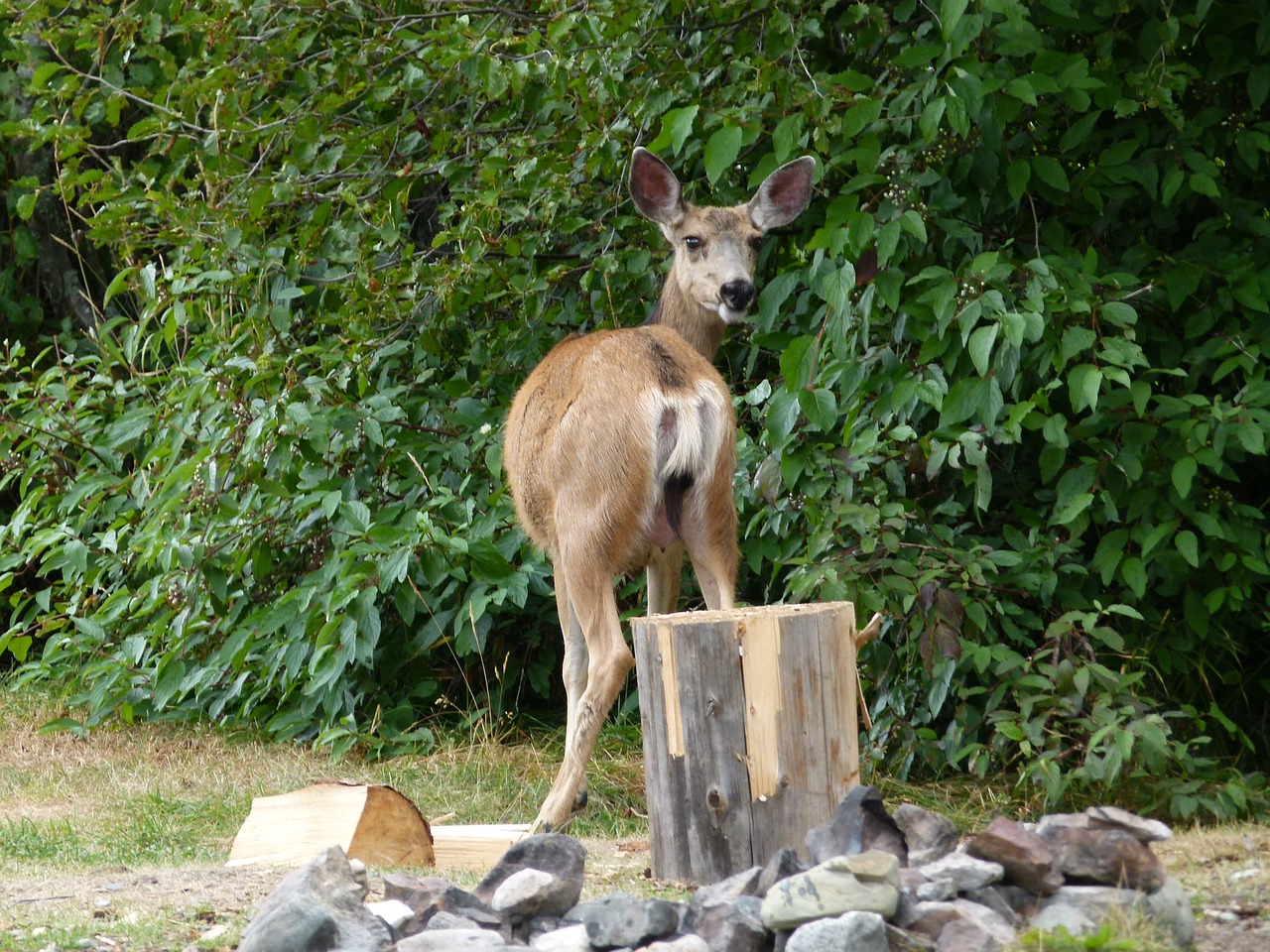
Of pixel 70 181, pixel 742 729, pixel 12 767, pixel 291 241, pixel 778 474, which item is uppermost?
pixel 70 181

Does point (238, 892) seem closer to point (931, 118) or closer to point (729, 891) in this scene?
point (729, 891)

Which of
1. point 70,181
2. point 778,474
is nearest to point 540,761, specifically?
point 778,474

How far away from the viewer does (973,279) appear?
550cm

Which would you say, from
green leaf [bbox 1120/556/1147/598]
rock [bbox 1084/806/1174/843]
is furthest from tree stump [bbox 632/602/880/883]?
green leaf [bbox 1120/556/1147/598]

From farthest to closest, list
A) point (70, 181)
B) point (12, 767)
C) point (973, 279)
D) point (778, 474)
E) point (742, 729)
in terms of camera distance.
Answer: point (70, 181), point (12, 767), point (778, 474), point (973, 279), point (742, 729)

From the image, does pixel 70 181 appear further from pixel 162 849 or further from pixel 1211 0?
pixel 1211 0

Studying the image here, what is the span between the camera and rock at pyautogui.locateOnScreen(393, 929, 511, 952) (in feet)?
10.3

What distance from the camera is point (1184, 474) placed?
5.30m

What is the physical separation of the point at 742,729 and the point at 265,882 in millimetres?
1474

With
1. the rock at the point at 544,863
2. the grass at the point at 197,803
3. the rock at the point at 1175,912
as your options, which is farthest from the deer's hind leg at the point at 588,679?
the rock at the point at 1175,912

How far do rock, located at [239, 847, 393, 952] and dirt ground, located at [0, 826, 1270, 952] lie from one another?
0.28 meters

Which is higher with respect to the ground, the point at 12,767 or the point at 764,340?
the point at 764,340

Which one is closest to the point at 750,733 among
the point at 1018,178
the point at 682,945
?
the point at 682,945

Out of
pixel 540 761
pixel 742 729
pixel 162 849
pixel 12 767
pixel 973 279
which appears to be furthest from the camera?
pixel 12 767
